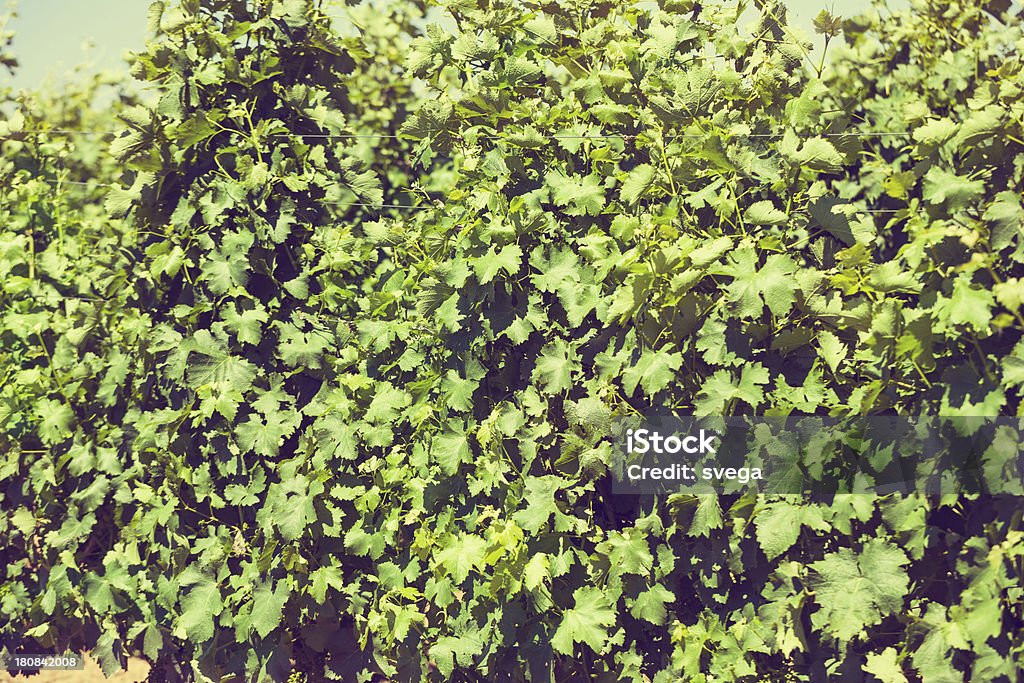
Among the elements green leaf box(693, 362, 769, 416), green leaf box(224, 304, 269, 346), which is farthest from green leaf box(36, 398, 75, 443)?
green leaf box(693, 362, 769, 416)

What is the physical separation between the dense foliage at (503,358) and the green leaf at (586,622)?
0.6 inches

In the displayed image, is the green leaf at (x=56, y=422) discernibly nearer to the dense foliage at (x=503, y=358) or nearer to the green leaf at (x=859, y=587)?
the dense foliage at (x=503, y=358)

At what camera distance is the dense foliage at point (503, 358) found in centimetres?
356

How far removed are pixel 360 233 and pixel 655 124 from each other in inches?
74.2

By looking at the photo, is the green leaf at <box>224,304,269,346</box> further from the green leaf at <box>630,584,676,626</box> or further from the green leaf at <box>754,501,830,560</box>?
the green leaf at <box>754,501,830,560</box>

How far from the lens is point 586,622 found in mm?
3965

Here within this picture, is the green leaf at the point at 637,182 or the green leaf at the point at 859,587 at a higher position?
the green leaf at the point at 637,182

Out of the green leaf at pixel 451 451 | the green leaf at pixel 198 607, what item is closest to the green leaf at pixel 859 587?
the green leaf at pixel 451 451

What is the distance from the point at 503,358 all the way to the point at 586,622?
1.19 m

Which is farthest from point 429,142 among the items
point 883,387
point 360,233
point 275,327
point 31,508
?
point 31,508

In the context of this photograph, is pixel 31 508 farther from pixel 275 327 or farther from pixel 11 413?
pixel 275 327
